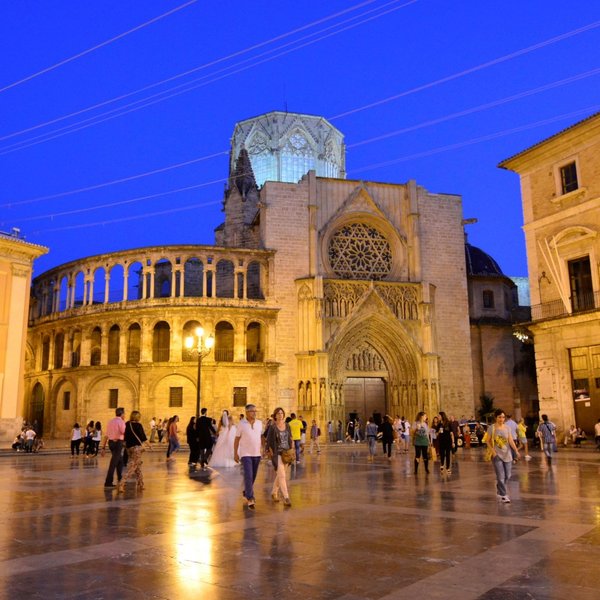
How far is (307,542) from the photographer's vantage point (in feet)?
21.4

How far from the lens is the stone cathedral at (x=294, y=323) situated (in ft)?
110

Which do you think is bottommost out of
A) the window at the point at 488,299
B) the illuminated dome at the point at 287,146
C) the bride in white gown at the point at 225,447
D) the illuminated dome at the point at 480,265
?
the bride in white gown at the point at 225,447

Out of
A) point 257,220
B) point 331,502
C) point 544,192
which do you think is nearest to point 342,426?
point 257,220

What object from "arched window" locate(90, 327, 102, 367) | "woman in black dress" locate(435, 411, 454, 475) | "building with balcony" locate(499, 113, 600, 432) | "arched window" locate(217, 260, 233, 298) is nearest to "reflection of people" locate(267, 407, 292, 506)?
"woman in black dress" locate(435, 411, 454, 475)

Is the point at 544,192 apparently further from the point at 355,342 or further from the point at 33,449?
the point at 33,449

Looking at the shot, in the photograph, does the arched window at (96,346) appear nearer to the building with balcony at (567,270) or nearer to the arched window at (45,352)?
the arched window at (45,352)

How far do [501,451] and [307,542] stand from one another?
15.8 ft

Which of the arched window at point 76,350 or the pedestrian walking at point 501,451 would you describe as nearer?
the pedestrian walking at point 501,451

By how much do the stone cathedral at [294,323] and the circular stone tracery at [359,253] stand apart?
0.07m

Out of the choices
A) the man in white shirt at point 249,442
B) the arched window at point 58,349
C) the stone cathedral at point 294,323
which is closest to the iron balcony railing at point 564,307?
the stone cathedral at point 294,323

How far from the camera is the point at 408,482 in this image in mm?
12562

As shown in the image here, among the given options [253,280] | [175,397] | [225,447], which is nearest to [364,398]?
[253,280]

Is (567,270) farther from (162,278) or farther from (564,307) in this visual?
(162,278)

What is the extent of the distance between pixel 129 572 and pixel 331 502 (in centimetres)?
480
